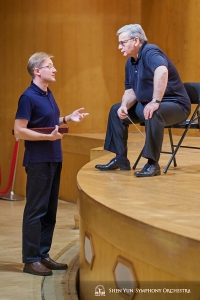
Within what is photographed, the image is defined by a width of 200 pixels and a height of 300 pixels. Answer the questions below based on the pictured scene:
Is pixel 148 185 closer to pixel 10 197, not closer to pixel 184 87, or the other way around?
pixel 184 87

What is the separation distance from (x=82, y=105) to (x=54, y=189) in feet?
Answer: 12.0

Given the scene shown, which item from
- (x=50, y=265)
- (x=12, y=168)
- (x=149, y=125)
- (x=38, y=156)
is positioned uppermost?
(x=149, y=125)

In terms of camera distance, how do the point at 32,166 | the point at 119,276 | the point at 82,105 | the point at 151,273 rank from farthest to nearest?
1. the point at 82,105
2. the point at 32,166
3. the point at 119,276
4. the point at 151,273

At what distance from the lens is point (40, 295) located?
3.79 metres

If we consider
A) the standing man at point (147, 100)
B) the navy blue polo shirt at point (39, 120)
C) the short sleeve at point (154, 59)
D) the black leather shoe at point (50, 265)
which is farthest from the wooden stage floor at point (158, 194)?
the short sleeve at point (154, 59)

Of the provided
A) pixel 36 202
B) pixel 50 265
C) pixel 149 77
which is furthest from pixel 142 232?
pixel 149 77

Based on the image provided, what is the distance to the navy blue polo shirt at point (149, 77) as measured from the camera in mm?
4230

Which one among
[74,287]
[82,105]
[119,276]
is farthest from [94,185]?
[82,105]

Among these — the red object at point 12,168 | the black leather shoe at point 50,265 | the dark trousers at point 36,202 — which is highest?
the dark trousers at point 36,202

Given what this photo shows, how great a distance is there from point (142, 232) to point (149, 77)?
174cm

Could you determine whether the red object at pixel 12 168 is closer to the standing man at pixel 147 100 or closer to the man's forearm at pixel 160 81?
the standing man at pixel 147 100

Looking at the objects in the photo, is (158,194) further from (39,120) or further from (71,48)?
(71,48)

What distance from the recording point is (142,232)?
110 inches

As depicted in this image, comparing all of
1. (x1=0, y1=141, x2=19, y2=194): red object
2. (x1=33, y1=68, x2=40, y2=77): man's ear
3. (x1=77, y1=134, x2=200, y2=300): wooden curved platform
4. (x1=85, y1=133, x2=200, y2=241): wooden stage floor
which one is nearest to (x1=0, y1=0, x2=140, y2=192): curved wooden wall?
(x1=0, y1=141, x2=19, y2=194): red object
